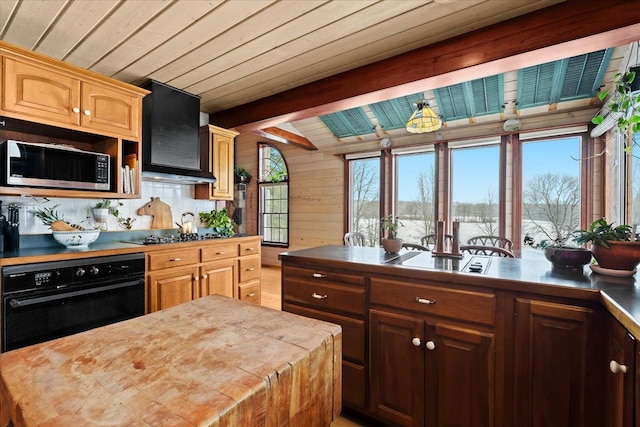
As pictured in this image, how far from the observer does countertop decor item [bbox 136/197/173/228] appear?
337cm

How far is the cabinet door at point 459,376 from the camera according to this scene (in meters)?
1.48

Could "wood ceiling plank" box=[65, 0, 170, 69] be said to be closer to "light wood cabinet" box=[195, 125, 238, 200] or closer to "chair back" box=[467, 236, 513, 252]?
"light wood cabinet" box=[195, 125, 238, 200]

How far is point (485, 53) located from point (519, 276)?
1.55 meters

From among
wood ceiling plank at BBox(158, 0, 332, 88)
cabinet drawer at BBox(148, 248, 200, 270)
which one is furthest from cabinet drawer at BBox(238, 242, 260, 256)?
wood ceiling plank at BBox(158, 0, 332, 88)

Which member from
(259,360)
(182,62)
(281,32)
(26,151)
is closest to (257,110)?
(182,62)

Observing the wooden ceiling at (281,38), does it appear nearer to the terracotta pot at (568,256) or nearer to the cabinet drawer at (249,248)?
the terracotta pot at (568,256)

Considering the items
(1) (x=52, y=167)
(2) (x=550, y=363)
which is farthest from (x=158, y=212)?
(2) (x=550, y=363)

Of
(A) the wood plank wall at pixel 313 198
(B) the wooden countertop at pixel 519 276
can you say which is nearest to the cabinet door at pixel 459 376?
(B) the wooden countertop at pixel 519 276

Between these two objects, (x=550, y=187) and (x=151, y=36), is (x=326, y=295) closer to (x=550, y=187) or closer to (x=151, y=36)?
(x=151, y=36)

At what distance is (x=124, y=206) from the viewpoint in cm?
319

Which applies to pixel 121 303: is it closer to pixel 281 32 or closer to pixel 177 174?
pixel 177 174

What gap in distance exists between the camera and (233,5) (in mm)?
1882

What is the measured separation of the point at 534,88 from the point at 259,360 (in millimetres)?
4020

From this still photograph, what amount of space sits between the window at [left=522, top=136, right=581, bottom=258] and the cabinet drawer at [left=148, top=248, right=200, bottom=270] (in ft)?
12.6
